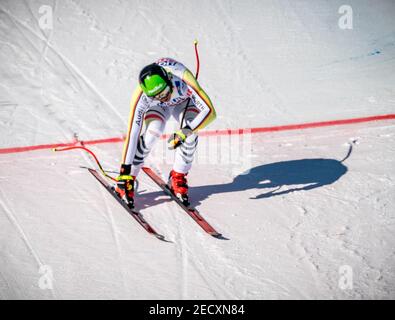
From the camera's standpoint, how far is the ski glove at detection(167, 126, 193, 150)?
5715 mm

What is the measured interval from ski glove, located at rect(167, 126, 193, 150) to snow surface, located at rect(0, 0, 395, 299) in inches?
34.9

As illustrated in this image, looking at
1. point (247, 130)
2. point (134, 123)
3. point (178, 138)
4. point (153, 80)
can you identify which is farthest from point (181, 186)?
point (247, 130)

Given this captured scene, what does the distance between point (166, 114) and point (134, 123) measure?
455 mm

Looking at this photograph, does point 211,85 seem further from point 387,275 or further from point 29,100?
point 387,275

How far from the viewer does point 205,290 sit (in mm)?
5066

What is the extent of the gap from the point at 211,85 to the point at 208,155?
2373mm

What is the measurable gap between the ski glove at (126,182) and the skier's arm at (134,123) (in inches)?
4.2

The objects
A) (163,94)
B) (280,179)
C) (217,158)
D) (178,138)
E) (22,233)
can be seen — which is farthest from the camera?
(217,158)

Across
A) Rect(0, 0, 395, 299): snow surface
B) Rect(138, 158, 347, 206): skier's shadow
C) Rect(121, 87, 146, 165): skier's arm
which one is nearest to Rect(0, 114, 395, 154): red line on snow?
Rect(0, 0, 395, 299): snow surface

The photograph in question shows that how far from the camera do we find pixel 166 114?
6.16 meters

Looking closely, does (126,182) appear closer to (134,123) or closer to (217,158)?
(134,123)

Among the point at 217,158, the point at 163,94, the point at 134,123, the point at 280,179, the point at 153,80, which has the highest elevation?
the point at 153,80

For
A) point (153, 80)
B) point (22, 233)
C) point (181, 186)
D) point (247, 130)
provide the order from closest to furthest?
point (153, 80) < point (22, 233) < point (181, 186) < point (247, 130)
